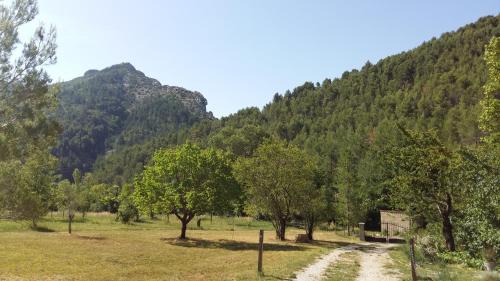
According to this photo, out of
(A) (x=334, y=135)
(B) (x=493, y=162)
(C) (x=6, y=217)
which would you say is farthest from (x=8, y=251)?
(A) (x=334, y=135)

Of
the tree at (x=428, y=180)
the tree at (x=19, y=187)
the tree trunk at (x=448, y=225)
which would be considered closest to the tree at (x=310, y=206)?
the tree at (x=428, y=180)

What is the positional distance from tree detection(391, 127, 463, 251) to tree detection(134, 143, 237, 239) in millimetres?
16488

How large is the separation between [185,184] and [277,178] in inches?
358

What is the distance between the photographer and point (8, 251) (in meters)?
27.4

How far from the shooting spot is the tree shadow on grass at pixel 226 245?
1351 inches

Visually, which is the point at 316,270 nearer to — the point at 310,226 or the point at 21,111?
the point at 21,111

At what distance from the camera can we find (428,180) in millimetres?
29688

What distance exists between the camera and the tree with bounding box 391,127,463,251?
28344mm

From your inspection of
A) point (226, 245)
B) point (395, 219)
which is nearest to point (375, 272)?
point (226, 245)

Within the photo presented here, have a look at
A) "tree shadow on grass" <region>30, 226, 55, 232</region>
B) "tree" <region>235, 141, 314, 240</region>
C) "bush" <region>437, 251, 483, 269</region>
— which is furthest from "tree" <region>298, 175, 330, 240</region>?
"tree shadow on grass" <region>30, 226, 55, 232</region>

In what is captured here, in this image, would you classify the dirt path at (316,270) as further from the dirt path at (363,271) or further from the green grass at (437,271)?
the green grass at (437,271)

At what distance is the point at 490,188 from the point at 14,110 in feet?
73.4

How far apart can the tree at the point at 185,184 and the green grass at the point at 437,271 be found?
1914 cm

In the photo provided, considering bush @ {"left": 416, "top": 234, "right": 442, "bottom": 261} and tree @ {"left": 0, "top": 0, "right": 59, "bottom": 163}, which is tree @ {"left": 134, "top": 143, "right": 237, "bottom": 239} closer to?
bush @ {"left": 416, "top": 234, "right": 442, "bottom": 261}
